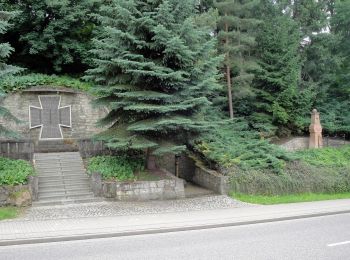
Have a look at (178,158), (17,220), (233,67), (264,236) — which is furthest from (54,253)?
(233,67)

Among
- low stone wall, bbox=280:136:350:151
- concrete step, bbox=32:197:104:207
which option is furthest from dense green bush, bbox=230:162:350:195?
low stone wall, bbox=280:136:350:151

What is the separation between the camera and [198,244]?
9664mm

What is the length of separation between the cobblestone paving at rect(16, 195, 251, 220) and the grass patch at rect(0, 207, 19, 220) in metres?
0.31

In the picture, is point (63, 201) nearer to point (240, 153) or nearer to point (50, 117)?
point (240, 153)

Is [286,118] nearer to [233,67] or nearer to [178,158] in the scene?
[233,67]

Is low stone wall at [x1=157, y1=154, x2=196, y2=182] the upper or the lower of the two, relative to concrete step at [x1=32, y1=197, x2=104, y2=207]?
upper

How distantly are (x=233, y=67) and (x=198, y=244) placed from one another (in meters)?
19.0

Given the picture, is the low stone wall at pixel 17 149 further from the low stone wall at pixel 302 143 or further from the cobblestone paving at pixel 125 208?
the low stone wall at pixel 302 143

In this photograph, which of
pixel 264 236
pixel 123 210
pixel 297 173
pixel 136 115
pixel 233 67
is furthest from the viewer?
pixel 233 67

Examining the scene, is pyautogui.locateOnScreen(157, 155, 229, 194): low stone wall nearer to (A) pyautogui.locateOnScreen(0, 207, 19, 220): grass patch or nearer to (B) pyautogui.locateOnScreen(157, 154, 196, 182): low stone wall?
(B) pyautogui.locateOnScreen(157, 154, 196, 182): low stone wall

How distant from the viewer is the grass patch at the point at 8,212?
501 inches

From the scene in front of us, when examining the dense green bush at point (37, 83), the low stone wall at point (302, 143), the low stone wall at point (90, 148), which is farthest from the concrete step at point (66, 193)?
the low stone wall at point (302, 143)

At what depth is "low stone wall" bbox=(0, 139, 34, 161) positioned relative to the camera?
60.1ft

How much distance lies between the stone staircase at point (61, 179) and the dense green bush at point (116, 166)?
30.8 inches
